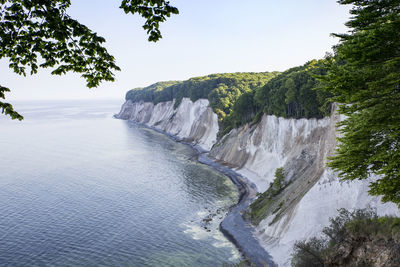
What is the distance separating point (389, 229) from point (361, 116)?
250 inches

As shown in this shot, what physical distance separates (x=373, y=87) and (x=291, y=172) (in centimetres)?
3803

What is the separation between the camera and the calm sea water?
32.8 m

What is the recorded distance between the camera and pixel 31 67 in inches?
304

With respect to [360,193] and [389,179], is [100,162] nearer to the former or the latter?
[360,193]

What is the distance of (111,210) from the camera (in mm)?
45062

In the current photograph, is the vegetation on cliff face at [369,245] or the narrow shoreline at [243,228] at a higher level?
the vegetation on cliff face at [369,245]

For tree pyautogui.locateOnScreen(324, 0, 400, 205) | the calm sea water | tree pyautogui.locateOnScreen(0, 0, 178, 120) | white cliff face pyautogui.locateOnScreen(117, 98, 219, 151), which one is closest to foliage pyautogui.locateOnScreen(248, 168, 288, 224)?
the calm sea water

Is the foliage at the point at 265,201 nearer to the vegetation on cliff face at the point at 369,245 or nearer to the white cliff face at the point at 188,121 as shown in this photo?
the vegetation on cliff face at the point at 369,245

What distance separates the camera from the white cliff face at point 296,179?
30.1 metres

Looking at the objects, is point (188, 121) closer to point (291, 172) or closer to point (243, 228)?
point (291, 172)

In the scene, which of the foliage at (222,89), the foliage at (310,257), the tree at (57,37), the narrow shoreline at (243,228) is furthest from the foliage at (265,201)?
the foliage at (222,89)

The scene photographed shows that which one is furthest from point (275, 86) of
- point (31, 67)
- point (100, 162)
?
point (31, 67)

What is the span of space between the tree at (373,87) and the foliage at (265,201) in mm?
29943

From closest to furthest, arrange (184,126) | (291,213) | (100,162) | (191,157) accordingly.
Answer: (291,213)
(100,162)
(191,157)
(184,126)
